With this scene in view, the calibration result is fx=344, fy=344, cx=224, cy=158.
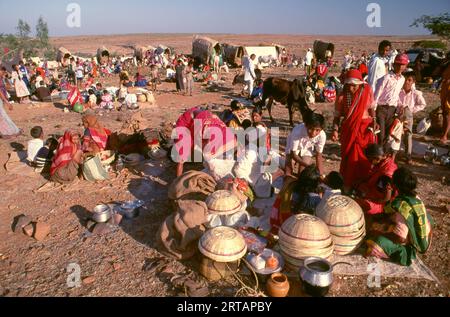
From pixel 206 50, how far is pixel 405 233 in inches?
847

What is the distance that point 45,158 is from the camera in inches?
246

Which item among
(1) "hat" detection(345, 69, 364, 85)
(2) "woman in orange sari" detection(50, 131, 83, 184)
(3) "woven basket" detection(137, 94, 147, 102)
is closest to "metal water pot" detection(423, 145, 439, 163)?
(1) "hat" detection(345, 69, 364, 85)

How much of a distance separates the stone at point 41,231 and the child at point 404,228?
3851mm

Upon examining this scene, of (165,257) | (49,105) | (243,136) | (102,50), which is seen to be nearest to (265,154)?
(243,136)

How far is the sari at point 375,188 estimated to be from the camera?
3.98m

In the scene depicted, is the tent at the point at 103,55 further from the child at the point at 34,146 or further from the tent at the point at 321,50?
the child at the point at 34,146

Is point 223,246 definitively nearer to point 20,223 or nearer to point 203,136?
point 203,136

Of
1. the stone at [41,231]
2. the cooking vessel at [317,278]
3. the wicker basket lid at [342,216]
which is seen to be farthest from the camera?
the stone at [41,231]

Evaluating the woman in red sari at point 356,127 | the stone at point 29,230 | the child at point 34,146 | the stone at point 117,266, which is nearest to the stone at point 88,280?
the stone at point 117,266

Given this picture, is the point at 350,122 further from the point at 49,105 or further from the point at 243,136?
the point at 49,105

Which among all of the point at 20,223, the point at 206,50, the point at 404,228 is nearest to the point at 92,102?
the point at 20,223

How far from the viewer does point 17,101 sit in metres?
13.1

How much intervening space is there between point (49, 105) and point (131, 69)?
1189 centimetres

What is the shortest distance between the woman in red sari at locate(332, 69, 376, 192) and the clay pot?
191 cm
